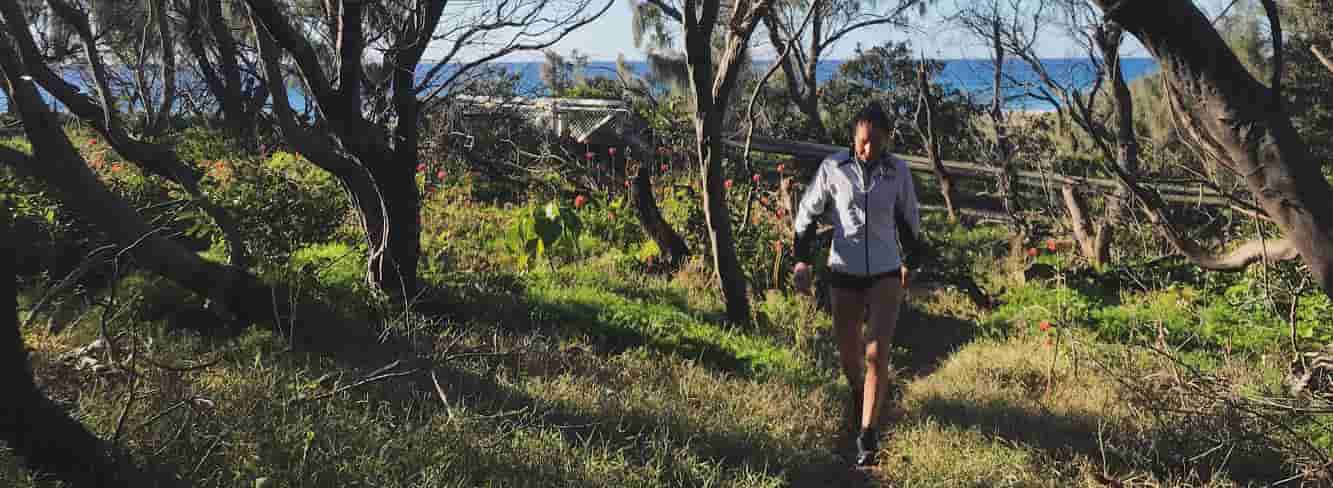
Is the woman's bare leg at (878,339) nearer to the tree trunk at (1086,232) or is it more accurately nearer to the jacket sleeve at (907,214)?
the jacket sleeve at (907,214)

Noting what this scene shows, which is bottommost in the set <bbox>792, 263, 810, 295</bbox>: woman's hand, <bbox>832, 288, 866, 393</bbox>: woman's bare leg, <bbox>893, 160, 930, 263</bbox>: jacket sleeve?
<bbox>832, 288, 866, 393</bbox>: woman's bare leg

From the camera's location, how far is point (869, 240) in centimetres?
455

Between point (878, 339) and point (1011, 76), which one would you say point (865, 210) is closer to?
point (878, 339)

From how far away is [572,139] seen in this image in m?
13.2

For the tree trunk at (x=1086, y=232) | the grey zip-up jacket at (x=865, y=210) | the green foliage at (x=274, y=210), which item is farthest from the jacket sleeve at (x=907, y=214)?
the tree trunk at (x=1086, y=232)

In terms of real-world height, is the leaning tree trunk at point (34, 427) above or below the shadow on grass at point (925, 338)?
above

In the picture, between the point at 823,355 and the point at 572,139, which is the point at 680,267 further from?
the point at 572,139

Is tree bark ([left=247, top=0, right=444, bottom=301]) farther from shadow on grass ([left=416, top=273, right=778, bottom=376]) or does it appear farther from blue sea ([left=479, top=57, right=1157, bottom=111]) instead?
blue sea ([left=479, top=57, right=1157, bottom=111])

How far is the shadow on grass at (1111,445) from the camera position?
431cm

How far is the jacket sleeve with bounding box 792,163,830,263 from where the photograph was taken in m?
4.75

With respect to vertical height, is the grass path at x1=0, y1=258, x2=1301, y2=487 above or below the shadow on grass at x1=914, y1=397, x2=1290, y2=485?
above

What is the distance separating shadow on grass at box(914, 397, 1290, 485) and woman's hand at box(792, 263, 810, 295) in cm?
108

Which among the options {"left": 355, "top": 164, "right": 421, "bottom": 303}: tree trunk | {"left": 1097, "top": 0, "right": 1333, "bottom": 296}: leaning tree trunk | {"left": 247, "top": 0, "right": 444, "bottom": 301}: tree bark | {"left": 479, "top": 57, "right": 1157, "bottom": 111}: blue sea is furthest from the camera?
{"left": 479, "top": 57, "right": 1157, "bottom": 111}: blue sea

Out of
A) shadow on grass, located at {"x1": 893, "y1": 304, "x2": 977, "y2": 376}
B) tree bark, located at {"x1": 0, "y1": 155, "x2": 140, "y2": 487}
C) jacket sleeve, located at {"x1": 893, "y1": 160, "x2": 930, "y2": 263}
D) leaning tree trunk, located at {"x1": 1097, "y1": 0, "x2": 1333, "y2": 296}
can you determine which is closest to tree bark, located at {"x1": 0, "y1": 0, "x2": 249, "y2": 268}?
tree bark, located at {"x1": 0, "y1": 155, "x2": 140, "y2": 487}
